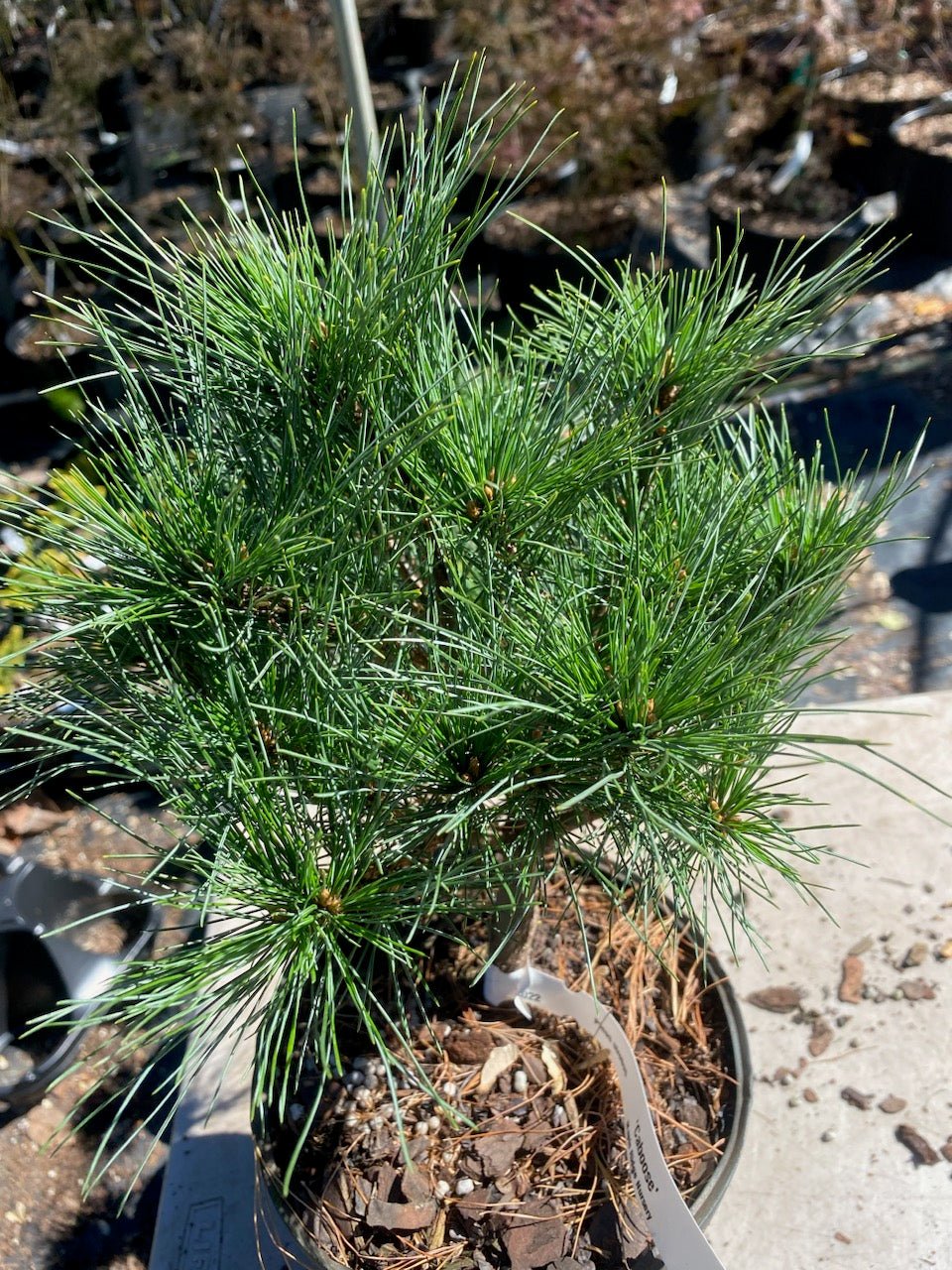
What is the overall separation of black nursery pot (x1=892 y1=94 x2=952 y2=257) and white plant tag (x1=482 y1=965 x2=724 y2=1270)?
237 cm

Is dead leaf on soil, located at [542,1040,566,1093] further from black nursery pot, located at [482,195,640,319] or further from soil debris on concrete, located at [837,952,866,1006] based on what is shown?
black nursery pot, located at [482,195,640,319]

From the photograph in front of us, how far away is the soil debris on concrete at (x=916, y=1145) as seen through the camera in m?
0.91

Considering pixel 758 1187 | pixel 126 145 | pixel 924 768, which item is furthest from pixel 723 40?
pixel 758 1187

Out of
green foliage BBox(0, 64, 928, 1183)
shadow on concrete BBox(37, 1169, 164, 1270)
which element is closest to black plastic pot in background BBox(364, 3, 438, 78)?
green foliage BBox(0, 64, 928, 1183)

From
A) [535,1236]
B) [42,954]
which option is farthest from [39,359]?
[535,1236]

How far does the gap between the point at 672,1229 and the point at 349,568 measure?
458 millimetres

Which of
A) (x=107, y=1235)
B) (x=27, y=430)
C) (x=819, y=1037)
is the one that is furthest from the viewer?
(x=27, y=430)

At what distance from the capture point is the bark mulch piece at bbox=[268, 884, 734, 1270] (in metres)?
0.76

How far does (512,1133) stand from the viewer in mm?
813

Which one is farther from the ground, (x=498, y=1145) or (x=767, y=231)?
(x=767, y=231)

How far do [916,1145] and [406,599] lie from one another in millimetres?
653

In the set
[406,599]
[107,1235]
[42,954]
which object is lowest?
[107,1235]

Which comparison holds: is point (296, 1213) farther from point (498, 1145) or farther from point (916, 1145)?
point (916, 1145)

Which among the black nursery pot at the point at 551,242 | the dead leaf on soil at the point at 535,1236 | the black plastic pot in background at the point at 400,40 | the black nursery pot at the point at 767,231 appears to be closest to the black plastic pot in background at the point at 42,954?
the dead leaf on soil at the point at 535,1236
